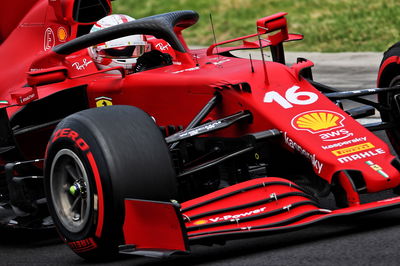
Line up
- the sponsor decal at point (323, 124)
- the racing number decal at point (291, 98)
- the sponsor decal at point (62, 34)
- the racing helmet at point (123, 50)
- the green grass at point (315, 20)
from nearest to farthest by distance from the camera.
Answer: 1. the sponsor decal at point (323, 124)
2. the racing number decal at point (291, 98)
3. the racing helmet at point (123, 50)
4. the sponsor decal at point (62, 34)
5. the green grass at point (315, 20)

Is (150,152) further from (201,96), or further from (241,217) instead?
(201,96)

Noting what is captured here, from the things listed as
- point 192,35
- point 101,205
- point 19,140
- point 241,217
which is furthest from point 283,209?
point 192,35

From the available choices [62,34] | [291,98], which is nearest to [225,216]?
[291,98]

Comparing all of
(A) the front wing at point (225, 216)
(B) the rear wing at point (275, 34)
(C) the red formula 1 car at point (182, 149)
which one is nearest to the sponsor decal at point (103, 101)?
(C) the red formula 1 car at point (182, 149)

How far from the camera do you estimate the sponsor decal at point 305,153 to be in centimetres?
552

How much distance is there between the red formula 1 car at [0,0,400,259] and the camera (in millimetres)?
5172

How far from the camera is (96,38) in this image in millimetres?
6672

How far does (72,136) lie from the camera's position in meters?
5.42

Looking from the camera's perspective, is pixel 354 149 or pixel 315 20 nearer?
pixel 354 149

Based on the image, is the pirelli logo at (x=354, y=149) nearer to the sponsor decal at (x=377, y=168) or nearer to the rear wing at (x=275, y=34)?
the sponsor decal at (x=377, y=168)

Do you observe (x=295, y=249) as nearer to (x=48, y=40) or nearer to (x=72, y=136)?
(x=72, y=136)

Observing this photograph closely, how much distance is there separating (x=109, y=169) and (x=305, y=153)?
1192 millimetres

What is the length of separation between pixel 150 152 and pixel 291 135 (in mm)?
949

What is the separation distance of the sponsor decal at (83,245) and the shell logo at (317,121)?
4.60 feet
